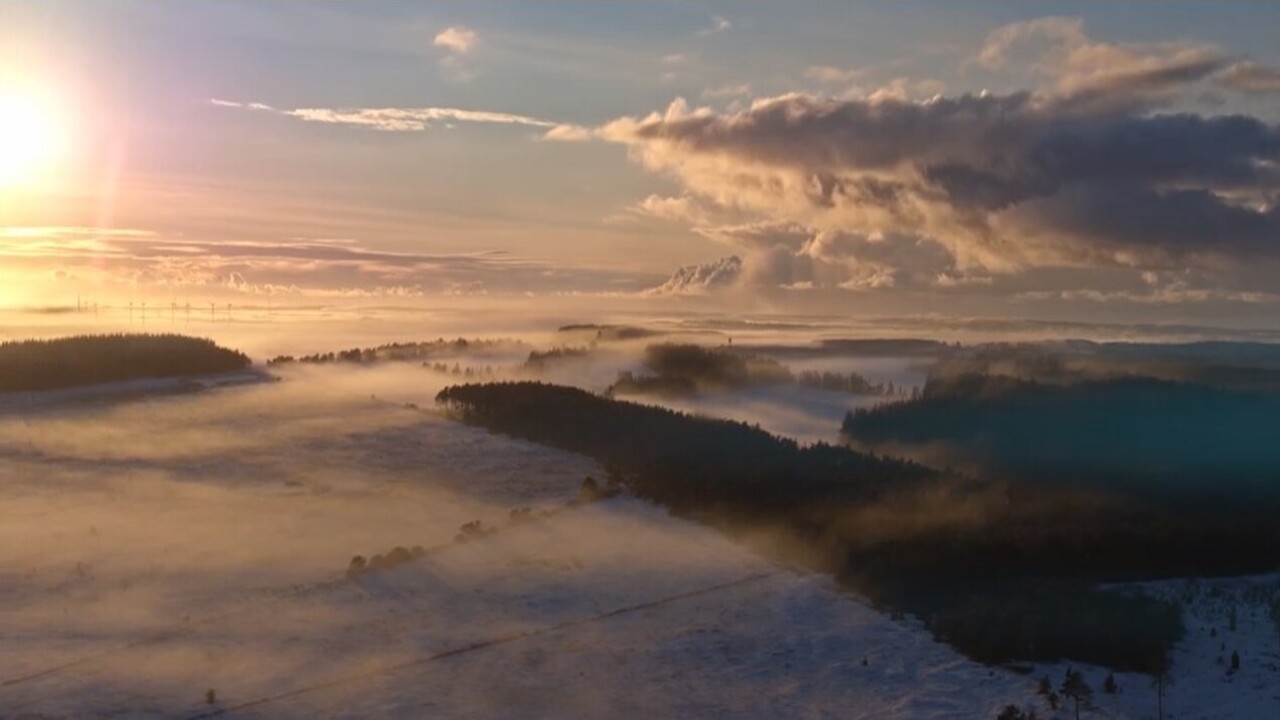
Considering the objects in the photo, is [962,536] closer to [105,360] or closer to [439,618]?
[439,618]

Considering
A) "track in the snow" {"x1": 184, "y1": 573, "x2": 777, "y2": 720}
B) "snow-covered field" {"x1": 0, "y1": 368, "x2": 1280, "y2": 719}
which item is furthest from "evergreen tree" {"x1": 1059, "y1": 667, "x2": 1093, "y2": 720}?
"track in the snow" {"x1": 184, "y1": 573, "x2": 777, "y2": 720}

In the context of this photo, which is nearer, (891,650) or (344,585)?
(891,650)

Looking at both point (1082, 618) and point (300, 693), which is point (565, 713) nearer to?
point (300, 693)

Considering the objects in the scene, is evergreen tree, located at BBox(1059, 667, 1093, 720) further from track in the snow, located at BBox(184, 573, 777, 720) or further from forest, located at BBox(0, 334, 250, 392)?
forest, located at BBox(0, 334, 250, 392)

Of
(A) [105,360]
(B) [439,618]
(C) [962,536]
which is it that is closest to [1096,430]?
(C) [962,536]

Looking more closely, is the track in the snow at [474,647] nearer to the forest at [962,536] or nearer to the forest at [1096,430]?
the forest at [962,536]

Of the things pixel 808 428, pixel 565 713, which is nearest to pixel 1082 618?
pixel 565 713
